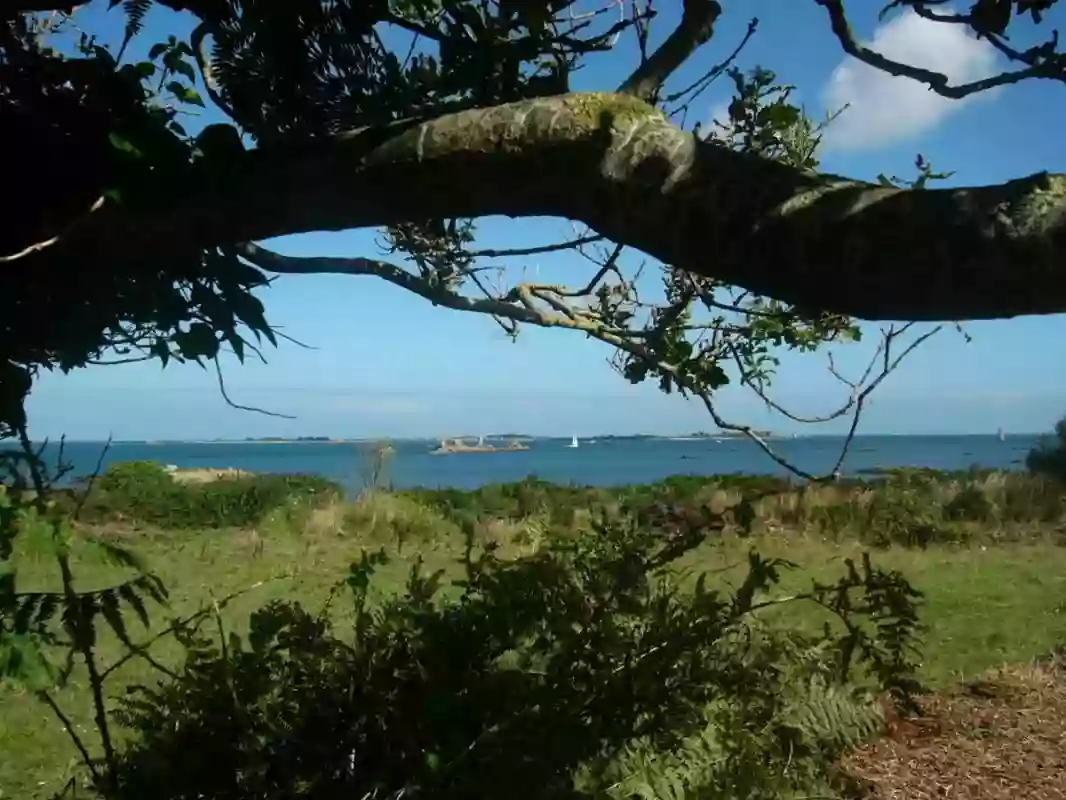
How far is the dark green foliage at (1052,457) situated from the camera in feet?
34.1

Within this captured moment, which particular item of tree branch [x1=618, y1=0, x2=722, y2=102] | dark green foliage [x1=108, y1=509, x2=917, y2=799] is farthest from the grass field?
tree branch [x1=618, y1=0, x2=722, y2=102]

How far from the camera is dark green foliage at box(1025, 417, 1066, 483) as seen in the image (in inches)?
409

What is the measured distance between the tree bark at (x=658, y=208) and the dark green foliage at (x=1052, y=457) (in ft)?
33.8

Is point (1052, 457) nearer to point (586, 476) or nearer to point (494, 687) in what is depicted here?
point (586, 476)

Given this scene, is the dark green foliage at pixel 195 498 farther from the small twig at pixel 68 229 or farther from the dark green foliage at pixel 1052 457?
the small twig at pixel 68 229

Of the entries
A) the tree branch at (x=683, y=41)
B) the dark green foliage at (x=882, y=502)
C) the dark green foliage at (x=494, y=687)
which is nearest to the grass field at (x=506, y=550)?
the dark green foliage at (x=882, y=502)

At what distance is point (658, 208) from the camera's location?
1.07 m

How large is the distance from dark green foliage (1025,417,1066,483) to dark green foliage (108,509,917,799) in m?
9.25

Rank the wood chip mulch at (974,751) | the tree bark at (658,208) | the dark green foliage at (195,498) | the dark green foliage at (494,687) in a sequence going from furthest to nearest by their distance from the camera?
the dark green foliage at (195,498), the wood chip mulch at (974,751), the dark green foliage at (494,687), the tree bark at (658,208)

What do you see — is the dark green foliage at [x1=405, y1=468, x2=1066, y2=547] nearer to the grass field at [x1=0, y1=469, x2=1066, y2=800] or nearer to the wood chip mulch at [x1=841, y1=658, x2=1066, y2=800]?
the grass field at [x1=0, y1=469, x2=1066, y2=800]

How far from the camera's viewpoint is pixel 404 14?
2.22 meters

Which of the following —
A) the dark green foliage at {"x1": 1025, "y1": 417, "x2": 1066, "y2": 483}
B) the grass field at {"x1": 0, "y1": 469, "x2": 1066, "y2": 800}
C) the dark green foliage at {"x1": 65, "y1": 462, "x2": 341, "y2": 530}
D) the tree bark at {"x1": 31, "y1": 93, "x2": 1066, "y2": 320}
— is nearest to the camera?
the tree bark at {"x1": 31, "y1": 93, "x2": 1066, "y2": 320}

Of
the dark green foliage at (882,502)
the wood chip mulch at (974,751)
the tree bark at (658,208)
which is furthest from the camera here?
the dark green foliage at (882,502)

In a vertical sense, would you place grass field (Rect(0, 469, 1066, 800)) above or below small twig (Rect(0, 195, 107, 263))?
below
